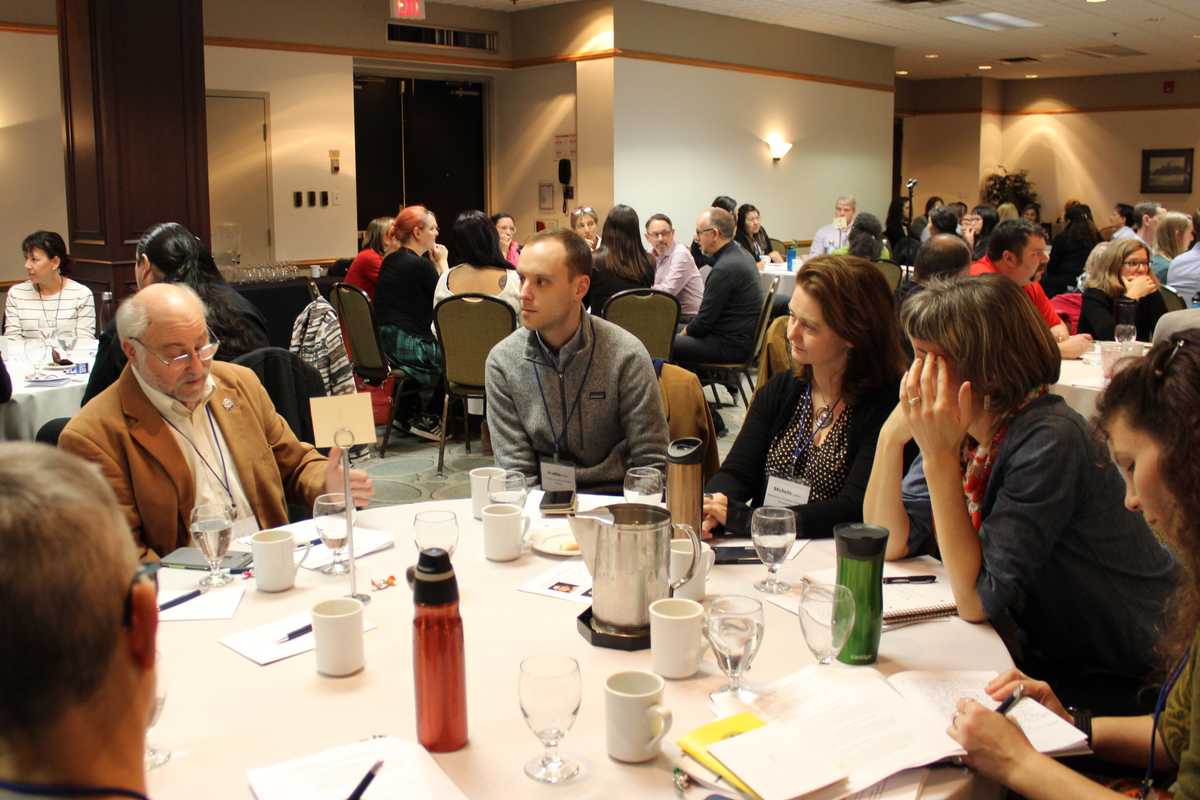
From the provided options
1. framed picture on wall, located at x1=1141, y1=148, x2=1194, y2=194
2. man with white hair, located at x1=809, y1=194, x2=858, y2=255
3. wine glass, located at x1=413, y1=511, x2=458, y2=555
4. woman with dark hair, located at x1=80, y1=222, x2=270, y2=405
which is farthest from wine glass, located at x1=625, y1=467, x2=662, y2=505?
framed picture on wall, located at x1=1141, y1=148, x2=1194, y2=194

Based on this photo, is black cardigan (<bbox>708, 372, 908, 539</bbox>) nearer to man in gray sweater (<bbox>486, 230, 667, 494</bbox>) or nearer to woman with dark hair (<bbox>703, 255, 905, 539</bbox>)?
woman with dark hair (<bbox>703, 255, 905, 539</bbox>)

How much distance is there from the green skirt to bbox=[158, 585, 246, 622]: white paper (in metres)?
4.25

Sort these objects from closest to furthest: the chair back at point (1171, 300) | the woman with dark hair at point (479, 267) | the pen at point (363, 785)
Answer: the pen at point (363, 785) < the chair back at point (1171, 300) < the woman with dark hair at point (479, 267)

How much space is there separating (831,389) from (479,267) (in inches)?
143

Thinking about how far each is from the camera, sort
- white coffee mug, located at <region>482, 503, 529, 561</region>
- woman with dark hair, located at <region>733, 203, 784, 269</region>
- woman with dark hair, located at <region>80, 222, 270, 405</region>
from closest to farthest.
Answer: white coffee mug, located at <region>482, 503, 529, 561</region>, woman with dark hair, located at <region>80, 222, 270, 405</region>, woman with dark hair, located at <region>733, 203, 784, 269</region>

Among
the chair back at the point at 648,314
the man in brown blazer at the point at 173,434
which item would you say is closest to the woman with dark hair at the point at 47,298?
the chair back at the point at 648,314

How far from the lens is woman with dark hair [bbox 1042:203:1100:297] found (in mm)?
8906

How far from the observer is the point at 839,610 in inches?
62.9

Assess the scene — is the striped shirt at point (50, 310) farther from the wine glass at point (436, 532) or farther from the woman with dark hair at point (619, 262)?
the wine glass at point (436, 532)

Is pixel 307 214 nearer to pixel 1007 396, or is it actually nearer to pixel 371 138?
pixel 371 138

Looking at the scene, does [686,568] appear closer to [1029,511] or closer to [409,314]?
[1029,511]

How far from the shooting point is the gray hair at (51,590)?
2.62 feet

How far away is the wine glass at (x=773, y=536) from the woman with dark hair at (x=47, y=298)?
487 centimetres

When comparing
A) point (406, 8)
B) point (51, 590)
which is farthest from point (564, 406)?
point (406, 8)
